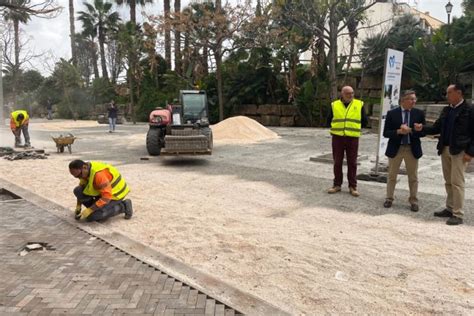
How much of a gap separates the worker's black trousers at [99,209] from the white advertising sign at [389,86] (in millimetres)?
4699

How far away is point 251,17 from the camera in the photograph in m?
23.0

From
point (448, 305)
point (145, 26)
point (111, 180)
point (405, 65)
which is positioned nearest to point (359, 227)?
point (448, 305)

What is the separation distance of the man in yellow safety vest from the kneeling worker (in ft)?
11.4

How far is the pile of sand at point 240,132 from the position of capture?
16.8 m

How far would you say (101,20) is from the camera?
4062 centimetres

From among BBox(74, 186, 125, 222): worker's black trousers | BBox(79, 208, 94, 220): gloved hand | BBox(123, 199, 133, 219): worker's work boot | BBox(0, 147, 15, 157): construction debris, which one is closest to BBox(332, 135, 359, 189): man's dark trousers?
BBox(123, 199, 133, 219): worker's work boot

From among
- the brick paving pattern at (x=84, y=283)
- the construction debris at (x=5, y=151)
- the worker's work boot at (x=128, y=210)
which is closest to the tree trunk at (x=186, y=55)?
the construction debris at (x=5, y=151)

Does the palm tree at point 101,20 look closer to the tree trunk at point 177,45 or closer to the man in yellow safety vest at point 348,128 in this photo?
the tree trunk at point 177,45

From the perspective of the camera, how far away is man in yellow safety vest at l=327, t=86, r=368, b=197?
7.11m

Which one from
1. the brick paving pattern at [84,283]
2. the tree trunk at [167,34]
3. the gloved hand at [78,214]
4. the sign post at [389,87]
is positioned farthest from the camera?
the tree trunk at [167,34]

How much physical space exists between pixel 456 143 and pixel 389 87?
3.05m

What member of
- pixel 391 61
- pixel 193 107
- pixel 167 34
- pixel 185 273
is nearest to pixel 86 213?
pixel 185 273

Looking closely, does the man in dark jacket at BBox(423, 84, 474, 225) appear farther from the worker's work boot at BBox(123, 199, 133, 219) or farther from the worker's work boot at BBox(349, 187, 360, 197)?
the worker's work boot at BBox(123, 199, 133, 219)

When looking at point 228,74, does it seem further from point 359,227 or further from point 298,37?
point 359,227
